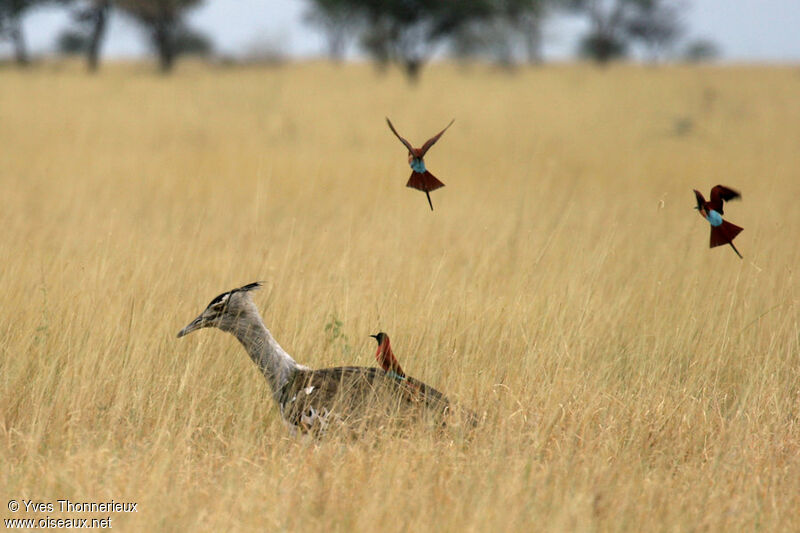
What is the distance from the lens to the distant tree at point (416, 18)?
30.6 metres

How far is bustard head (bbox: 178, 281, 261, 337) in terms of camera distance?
398cm

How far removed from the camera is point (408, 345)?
4754mm

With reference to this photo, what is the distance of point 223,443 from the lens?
383 centimetres

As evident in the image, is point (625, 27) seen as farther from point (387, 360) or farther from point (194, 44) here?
point (387, 360)

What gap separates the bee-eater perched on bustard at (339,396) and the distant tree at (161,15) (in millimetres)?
36726

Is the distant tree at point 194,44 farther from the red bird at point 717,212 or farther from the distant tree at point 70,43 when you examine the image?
the red bird at point 717,212

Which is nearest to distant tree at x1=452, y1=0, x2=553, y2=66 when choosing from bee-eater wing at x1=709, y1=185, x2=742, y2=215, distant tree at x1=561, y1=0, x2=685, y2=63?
distant tree at x1=561, y1=0, x2=685, y2=63

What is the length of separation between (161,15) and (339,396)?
4063 centimetres

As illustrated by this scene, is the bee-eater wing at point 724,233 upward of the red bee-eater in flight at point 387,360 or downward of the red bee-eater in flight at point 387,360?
upward

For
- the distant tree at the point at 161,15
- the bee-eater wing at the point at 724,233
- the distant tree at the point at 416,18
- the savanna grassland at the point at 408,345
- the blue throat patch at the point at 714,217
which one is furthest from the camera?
the distant tree at the point at 161,15

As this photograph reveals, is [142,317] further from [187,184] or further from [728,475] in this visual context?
[187,184]

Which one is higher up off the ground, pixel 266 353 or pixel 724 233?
pixel 724 233

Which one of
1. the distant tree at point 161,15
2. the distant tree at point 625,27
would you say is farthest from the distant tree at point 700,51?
the distant tree at point 161,15

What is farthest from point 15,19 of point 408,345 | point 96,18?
point 408,345
